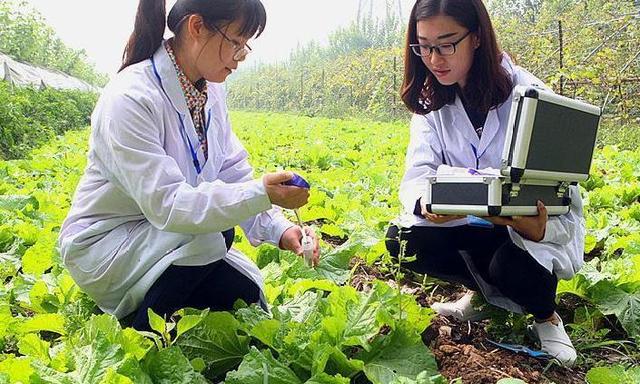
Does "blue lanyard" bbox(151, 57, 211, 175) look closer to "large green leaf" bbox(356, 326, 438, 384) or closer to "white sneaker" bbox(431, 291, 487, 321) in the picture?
"large green leaf" bbox(356, 326, 438, 384)

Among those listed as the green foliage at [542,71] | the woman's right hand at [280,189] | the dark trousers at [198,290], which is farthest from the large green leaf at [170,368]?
the green foliage at [542,71]

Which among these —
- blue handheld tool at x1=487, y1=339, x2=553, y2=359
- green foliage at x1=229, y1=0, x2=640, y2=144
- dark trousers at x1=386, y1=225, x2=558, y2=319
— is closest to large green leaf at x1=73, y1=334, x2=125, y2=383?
dark trousers at x1=386, y1=225, x2=558, y2=319

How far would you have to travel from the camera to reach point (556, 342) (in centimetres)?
218

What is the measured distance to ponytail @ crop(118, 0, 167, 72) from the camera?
1979mm

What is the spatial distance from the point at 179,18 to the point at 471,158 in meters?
1.25

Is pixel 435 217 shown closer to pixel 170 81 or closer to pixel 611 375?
pixel 611 375

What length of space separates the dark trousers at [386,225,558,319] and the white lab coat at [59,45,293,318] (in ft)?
2.42

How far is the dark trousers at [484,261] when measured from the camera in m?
2.22

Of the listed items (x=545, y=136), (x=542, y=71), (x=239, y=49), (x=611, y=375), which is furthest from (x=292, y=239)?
(x=542, y=71)

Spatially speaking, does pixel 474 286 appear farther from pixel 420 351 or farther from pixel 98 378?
pixel 98 378

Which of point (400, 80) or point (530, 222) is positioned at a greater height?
point (530, 222)

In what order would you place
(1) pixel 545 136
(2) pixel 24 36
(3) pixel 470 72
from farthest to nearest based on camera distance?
(2) pixel 24 36 < (3) pixel 470 72 < (1) pixel 545 136

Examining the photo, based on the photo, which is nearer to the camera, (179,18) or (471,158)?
(179,18)

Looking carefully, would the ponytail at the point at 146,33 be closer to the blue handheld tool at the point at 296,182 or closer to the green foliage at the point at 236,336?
the blue handheld tool at the point at 296,182
